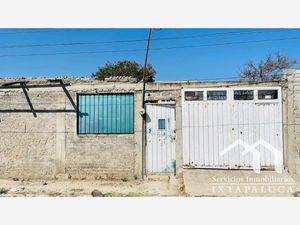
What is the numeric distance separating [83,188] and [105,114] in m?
2.50

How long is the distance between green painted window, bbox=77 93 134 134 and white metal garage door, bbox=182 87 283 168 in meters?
1.87

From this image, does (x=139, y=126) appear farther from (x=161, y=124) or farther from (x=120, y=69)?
(x=120, y=69)

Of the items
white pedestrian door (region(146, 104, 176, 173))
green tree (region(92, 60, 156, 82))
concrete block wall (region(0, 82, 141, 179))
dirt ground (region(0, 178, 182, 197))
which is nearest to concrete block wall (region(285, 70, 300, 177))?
white pedestrian door (region(146, 104, 176, 173))

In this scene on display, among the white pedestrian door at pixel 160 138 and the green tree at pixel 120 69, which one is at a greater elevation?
the green tree at pixel 120 69

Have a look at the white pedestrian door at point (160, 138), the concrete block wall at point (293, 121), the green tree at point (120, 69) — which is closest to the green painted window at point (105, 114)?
the white pedestrian door at point (160, 138)

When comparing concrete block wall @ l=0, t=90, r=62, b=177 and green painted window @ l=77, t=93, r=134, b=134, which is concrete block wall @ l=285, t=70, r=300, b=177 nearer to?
Answer: green painted window @ l=77, t=93, r=134, b=134

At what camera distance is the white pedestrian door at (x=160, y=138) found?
342 inches

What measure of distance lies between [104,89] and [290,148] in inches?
246

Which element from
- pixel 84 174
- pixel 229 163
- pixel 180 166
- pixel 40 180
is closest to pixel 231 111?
pixel 229 163

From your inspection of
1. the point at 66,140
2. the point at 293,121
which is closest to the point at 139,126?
the point at 66,140

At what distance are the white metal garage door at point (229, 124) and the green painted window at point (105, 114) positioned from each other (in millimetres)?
1867

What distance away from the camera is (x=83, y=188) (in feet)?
25.7

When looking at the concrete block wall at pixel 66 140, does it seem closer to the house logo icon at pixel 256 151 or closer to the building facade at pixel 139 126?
the building facade at pixel 139 126

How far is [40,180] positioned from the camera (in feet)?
29.1
